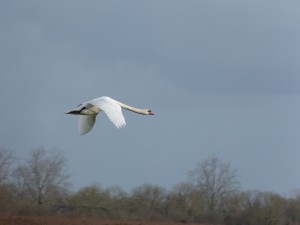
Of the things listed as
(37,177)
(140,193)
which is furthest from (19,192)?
(140,193)

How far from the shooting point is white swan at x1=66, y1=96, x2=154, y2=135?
Answer: 51.4 feet

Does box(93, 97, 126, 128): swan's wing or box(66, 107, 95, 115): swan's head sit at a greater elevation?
box(66, 107, 95, 115): swan's head

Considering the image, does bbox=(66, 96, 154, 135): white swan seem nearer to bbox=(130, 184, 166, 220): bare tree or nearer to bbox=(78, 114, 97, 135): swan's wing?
bbox=(78, 114, 97, 135): swan's wing

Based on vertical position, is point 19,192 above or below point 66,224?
above

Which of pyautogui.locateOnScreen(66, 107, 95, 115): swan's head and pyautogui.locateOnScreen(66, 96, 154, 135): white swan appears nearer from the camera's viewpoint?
pyautogui.locateOnScreen(66, 96, 154, 135): white swan

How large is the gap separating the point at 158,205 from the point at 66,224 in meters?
19.9

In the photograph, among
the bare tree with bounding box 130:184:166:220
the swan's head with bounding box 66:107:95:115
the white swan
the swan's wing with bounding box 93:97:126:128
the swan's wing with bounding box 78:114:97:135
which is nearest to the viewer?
the swan's wing with bounding box 93:97:126:128

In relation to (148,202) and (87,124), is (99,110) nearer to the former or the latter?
(87,124)

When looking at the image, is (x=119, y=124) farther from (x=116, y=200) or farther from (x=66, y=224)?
(x=116, y=200)

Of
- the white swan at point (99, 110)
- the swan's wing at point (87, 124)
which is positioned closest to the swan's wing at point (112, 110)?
the white swan at point (99, 110)

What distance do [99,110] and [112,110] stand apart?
2449 mm

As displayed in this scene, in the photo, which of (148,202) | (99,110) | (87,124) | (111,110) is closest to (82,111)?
(99,110)

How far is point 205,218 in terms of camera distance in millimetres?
50938

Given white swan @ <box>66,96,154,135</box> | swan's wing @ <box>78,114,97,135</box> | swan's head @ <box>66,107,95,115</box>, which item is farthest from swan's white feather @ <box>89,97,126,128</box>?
swan's wing @ <box>78,114,97,135</box>
